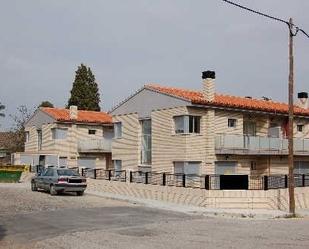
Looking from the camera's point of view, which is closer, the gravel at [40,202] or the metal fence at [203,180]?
the gravel at [40,202]

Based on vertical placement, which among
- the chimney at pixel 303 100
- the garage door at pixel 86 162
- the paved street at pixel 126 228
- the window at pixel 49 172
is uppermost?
the chimney at pixel 303 100

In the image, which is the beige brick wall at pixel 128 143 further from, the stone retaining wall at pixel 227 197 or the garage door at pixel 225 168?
the stone retaining wall at pixel 227 197

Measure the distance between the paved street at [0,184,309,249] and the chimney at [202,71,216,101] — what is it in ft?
37.8

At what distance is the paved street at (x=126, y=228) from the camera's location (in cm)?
1507

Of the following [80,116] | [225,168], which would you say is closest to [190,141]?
[225,168]

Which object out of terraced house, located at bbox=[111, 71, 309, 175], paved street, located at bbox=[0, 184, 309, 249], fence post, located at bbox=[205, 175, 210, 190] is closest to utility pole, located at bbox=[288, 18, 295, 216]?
paved street, located at bbox=[0, 184, 309, 249]

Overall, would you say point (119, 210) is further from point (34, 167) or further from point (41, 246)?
point (34, 167)

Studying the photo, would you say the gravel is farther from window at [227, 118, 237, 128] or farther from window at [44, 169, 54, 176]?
window at [227, 118, 237, 128]

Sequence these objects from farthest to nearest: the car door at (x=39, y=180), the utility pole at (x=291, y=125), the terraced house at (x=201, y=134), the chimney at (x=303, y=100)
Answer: the chimney at (x=303, y=100) < the terraced house at (x=201, y=134) < the car door at (x=39, y=180) < the utility pole at (x=291, y=125)

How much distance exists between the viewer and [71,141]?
47781mm

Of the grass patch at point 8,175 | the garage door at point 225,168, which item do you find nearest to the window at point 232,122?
the garage door at point 225,168

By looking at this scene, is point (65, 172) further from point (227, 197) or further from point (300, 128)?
point (300, 128)

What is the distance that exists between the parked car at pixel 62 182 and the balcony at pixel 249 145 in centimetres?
908

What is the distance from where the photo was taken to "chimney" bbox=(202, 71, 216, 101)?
3462 centimetres
